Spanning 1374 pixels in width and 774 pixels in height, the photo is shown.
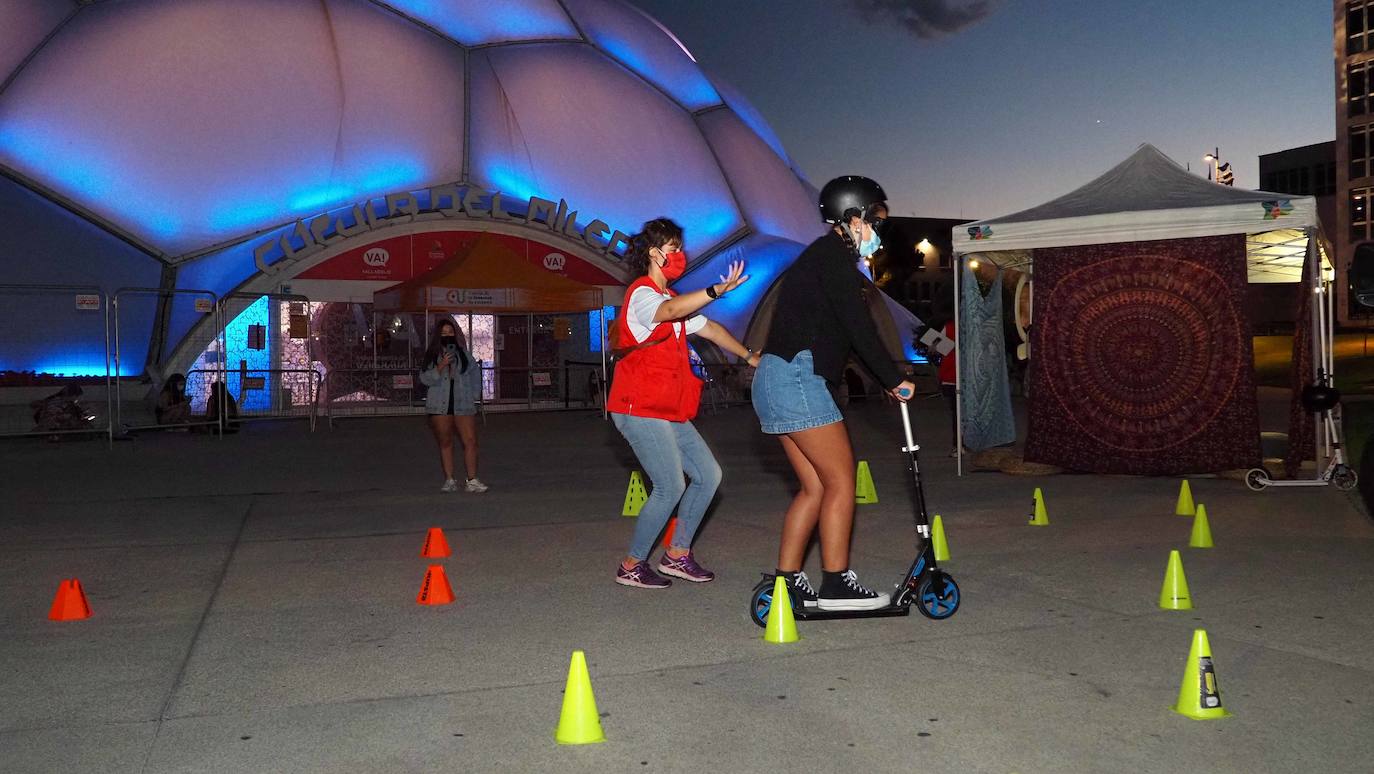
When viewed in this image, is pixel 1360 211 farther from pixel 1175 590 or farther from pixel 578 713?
pixel 578 713

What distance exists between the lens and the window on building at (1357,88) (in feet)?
195

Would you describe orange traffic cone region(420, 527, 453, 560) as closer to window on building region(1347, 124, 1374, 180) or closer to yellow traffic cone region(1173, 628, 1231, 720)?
yellow traffic cone region(1173, 628, 1231, 720)

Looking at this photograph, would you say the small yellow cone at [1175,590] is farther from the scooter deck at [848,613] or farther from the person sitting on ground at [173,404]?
the person sitting on ground at [173,404]

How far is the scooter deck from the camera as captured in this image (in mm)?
5520

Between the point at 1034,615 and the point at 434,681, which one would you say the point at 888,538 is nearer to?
the point at 1034,615

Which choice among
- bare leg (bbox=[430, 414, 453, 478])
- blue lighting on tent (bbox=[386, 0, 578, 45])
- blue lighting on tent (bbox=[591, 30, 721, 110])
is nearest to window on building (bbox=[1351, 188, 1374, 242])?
blue lighting on tent (bbox=[591, 30, 721, 110])

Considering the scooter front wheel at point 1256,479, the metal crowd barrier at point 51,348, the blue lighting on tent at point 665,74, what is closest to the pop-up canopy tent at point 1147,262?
the scooter front wheel at point 1256,479

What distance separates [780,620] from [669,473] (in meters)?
1.31

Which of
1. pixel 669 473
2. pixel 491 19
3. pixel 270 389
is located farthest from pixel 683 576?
pixel 491 19

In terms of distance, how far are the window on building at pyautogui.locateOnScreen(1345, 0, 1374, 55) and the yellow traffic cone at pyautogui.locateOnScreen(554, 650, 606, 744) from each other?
66.2 m

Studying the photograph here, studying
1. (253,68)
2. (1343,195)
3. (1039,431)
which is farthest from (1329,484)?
(1343,195)

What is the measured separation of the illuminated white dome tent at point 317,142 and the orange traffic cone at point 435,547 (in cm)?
1674

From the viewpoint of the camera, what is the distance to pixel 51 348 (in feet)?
70.7

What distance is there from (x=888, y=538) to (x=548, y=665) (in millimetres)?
3688
